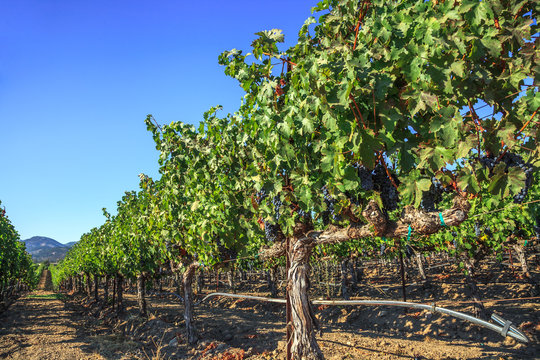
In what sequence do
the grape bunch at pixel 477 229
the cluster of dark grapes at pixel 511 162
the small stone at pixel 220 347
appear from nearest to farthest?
the cluster of dark grapes at pixel 511 162 → the small stone at pixel 220 347 → the grape bunch at pixel 477 229

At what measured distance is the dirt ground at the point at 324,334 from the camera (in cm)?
820

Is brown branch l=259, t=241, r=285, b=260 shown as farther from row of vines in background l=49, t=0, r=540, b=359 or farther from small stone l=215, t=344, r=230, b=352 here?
small stone l=215, t=344, r=230, b=352

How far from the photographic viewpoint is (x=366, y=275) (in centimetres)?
3048

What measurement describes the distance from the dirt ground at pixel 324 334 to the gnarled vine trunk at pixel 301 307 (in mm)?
1162

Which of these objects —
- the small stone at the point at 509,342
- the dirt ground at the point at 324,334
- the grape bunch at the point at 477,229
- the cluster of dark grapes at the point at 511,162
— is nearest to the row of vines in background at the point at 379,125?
the cluster of dark grapes at the point at 511,162

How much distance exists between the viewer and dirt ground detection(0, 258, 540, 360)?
8195 mm

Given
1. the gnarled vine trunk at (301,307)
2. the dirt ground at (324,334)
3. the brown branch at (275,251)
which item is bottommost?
the dirt ground at (324,334)

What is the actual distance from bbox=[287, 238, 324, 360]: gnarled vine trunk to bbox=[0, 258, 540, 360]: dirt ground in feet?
3.81

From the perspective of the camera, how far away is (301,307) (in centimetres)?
463

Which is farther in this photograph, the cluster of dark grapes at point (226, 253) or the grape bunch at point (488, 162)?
the cluster of dark grapes at point (226, 253)

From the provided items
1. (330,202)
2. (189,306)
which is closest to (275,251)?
(330,202)

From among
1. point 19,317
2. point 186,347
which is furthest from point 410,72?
point 19,317

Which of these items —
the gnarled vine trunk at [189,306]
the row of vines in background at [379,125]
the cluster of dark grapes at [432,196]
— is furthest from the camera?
the gnarled vine trunk at [189,306]

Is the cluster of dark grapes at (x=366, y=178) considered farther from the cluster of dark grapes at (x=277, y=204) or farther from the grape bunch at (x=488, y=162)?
the cluster of dark grapes at (x=277, y=204)
